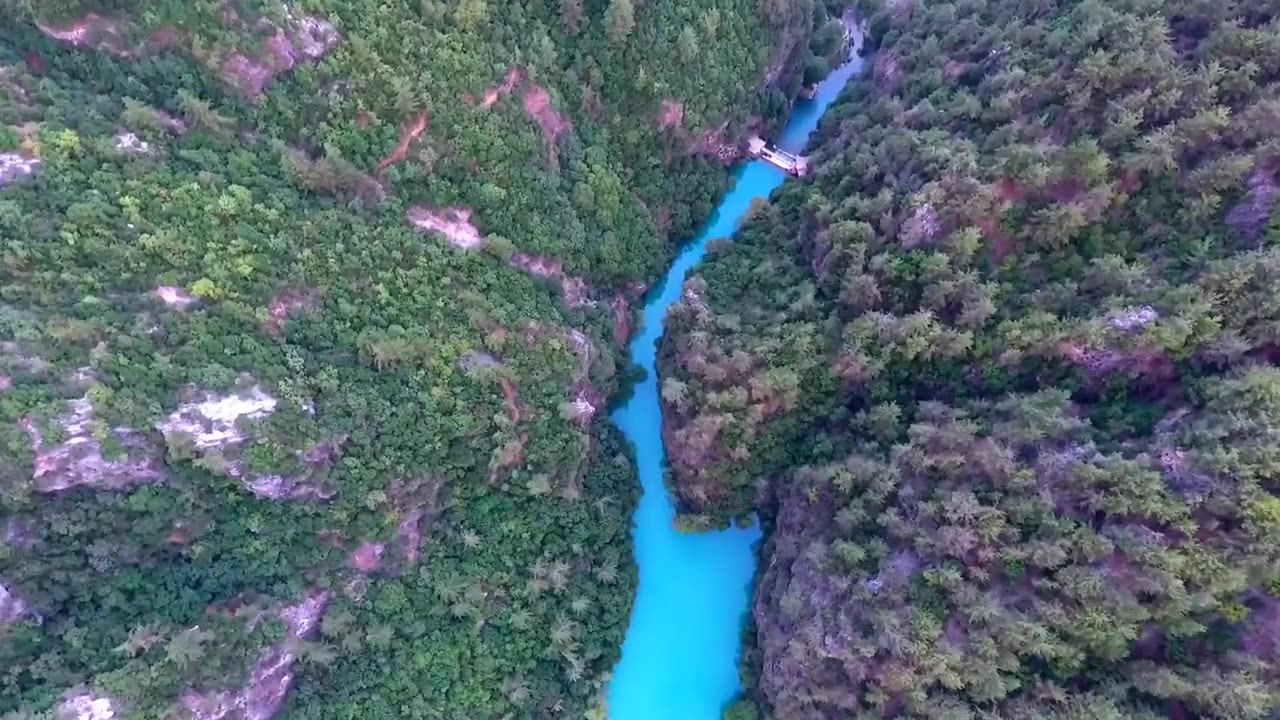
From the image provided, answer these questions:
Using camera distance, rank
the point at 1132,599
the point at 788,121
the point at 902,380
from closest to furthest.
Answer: the point at 1132,599 → the point at 902,380 → the point at 788,121

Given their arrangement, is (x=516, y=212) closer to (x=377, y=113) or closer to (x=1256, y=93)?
(x=377, y=113)

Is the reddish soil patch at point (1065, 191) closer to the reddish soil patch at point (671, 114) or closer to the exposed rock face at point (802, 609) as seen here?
the exposed rock face at point (802, 609)

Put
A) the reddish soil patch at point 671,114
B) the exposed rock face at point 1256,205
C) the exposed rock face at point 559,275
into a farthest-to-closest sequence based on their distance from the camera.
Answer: the reddish soil patch at point 671,114, the exposed rock face at point 559,275, the exposed rock face at point 1256,205

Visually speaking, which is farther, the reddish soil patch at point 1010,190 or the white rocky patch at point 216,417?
the reddish soil patch at point 1010,190

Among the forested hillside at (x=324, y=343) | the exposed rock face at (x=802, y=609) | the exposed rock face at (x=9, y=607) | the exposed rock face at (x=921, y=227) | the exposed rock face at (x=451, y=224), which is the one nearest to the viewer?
the exposed rock face at (x=9, y=607)

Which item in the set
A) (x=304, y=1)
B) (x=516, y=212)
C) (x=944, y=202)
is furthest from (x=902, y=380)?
(x=304, y=1)

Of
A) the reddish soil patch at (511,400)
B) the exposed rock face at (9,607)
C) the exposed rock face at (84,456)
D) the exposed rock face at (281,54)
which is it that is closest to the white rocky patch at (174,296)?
the exposed rock face at (84,456)

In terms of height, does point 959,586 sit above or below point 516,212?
below

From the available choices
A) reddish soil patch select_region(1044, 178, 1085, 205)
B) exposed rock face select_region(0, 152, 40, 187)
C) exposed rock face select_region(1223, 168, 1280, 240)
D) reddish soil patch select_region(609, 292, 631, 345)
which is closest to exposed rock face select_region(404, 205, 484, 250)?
reddish soil patch select_region(609, 292, 631, 345)
